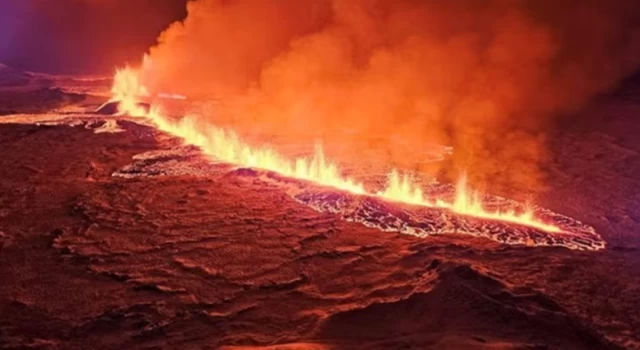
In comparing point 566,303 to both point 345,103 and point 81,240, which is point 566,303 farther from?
point 345,103

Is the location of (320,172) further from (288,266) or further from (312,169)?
(288,266)

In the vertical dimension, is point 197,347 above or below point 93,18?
below

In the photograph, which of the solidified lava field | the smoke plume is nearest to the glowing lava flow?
the solidified lava field

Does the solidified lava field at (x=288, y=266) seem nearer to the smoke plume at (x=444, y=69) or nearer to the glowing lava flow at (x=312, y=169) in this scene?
the glowing lava flow at (x=312, y=169)

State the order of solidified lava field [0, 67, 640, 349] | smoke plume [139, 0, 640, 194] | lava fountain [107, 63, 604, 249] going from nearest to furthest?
solidified lava field [0, 67, 640, 349] < lava fountain [107, 63, 604, 249] < smoke plume [139, 0, 640, 194]

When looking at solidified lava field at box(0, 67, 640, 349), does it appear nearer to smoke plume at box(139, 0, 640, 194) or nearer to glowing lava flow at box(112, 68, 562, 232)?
glowing lava flow at box(112, 68, 562, 232)

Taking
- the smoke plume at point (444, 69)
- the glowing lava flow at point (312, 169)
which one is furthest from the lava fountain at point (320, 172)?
the smoke plume at point (444, 69)

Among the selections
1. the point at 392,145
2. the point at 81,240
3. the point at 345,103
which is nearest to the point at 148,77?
the point at 345,103

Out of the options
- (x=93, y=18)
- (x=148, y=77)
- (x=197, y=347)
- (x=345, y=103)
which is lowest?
(x=197, y=347)
